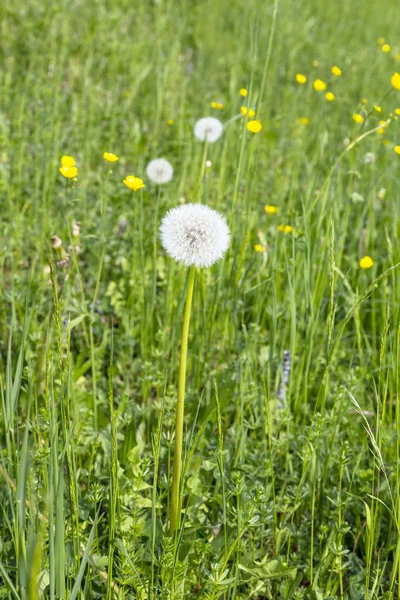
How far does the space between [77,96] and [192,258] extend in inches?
107

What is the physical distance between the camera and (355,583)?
121cm

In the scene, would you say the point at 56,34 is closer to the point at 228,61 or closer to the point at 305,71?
the point at 228,61

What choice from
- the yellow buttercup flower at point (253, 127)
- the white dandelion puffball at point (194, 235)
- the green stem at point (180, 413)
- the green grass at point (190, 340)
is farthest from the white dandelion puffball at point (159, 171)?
the green stem at point (180, 413)

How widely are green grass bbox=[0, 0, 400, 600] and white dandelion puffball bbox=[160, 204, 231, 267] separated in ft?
0.71

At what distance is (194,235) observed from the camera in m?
1.09

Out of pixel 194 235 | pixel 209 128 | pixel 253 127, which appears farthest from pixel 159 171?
pixel 194 235

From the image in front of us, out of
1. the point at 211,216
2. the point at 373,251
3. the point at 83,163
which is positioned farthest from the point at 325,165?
the point at 211,216

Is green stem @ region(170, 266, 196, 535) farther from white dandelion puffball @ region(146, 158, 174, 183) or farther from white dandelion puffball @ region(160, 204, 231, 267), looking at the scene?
white dandelion puffball @ region(146, 158, 174, 183)

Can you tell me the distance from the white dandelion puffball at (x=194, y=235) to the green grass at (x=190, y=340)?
0.71ft

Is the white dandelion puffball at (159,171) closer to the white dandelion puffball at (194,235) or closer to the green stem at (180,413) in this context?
the white dandelion puffball at (194,235)

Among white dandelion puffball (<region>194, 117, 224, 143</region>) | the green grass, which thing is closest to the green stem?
the green grass

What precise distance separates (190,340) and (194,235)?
2.55 feet

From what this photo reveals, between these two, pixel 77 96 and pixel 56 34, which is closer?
pixel 77 96

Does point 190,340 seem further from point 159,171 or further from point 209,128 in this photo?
point 209,128
